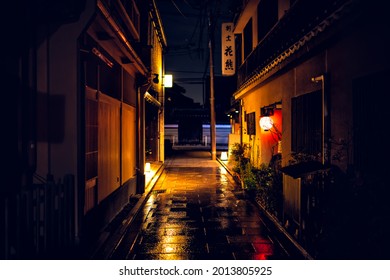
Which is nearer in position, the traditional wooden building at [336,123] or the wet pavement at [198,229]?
the traditional wooden building at [336,123]

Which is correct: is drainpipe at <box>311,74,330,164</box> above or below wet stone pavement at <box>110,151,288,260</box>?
above

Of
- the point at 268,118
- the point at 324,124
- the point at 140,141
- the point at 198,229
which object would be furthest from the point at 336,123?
the point at 140,141

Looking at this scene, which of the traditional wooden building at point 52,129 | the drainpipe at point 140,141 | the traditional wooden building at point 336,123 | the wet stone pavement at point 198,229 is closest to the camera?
the traditional wooden building at point 336,123

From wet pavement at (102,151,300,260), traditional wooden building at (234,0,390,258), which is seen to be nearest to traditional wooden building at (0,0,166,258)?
wet pavement at (102,151,300,260)

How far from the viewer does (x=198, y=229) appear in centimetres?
970

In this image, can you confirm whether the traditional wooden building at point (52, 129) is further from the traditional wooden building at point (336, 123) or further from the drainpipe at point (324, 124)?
the drainpipe at point (324, 124)

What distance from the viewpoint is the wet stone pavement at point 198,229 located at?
7.82 meters

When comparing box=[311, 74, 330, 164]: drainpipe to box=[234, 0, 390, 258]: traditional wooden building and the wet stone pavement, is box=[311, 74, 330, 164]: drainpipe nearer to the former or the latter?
box=[234, 0, 390, 258]: traditional wooden building

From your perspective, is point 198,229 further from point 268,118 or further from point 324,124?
point 268,118

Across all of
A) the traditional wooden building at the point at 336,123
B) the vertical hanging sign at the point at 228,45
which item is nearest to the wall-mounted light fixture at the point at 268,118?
the traditional wooden building at the point at 336,123

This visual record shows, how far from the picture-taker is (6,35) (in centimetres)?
734

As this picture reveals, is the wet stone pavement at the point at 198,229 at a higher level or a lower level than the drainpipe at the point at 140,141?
lower

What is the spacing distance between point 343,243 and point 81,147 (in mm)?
5703

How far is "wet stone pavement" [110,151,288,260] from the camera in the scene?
7.82m
